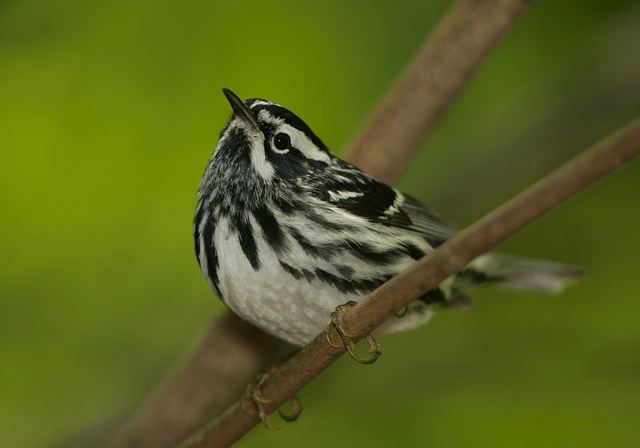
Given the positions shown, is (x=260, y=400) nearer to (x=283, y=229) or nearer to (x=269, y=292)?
(x=269, y=292)

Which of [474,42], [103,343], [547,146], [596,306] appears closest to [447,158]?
[547,146]

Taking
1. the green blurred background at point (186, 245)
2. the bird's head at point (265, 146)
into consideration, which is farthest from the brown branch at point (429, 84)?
the bird's head at point (265, 146)

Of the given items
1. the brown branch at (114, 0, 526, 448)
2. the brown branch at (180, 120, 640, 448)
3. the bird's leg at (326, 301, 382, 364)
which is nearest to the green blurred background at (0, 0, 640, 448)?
the brown branch at (114, 0, 526, 448)

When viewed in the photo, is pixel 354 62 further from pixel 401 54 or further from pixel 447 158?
pixel 447 158

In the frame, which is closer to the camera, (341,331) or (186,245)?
(341,331)

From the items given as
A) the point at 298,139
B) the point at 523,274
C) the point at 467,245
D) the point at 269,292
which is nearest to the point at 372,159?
the point at 523,274

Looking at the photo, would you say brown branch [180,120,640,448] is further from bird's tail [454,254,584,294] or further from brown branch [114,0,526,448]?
bird's tail [454,254,584,294]

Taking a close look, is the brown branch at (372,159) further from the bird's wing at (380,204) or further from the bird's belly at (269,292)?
the bird's belly at (269,292)
